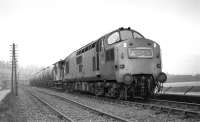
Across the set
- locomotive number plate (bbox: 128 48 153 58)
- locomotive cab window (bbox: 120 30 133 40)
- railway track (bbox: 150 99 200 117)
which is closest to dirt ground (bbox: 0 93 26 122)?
railway track (bbox: 150 99 200 117)

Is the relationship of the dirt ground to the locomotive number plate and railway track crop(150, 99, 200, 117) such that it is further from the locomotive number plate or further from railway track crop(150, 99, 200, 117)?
the locomotive number plate

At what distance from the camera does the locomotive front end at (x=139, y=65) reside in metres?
14.3

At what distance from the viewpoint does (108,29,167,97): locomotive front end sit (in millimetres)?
14320

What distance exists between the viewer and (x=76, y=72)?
24.3 meters

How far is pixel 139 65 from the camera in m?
14.4

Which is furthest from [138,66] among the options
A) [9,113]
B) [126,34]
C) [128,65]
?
[9,113]

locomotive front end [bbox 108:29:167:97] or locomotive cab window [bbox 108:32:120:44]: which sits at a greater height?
locomotive cab window [bbox 108:32:120:44]

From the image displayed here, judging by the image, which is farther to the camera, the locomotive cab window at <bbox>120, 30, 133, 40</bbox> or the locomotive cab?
the locomotive cab window at <bbox>120, 30, 133, 40</bbox>

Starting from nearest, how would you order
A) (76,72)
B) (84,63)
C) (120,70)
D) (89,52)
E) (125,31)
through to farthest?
(120,70)
(125,31)
(89,52)
(84,63)
(76,72)

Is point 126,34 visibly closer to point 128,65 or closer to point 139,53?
point 139,53

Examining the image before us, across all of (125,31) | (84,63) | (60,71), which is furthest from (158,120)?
(60,71)

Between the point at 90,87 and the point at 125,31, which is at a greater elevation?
the point at 125,31

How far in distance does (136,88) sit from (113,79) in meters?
1.36

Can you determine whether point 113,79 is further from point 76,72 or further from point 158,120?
point 76,72
